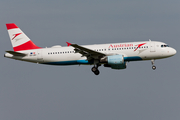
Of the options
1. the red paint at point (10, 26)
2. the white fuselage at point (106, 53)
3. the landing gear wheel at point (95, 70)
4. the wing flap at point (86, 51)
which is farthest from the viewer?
the red paint at point (10, 26)

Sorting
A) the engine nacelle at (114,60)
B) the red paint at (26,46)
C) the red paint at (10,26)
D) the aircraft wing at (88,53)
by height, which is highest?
the red paint at (10,26)

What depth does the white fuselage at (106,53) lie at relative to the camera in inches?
1998

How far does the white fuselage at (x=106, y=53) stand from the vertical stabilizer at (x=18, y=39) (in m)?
1.62

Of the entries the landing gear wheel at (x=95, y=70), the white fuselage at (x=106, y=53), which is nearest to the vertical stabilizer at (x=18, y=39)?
the white fuselage at (x=106, y=53)

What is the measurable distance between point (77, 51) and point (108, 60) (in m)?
5.18

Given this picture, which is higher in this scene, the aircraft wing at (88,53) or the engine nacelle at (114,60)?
the aircraft wing at (88,53)

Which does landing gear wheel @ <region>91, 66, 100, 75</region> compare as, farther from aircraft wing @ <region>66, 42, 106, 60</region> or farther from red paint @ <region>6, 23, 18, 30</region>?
red paint @ <region>6, 23, 18, 30</region>

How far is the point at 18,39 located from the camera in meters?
55.8

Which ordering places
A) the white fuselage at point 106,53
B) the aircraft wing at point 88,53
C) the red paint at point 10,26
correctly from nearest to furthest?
the aircraft wing at point 88,53
the white fuselage at point 106,53
the red paint at point 10,26

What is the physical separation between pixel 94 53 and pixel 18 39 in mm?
14852

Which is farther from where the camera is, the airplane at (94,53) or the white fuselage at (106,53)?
the white fuselage at (106,53)

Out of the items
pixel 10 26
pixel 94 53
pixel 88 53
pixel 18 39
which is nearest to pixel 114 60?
pixel 94 53

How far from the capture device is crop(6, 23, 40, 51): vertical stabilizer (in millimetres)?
55150

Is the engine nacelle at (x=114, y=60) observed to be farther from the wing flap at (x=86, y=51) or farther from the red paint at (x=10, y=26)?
the red paint at (x=10, y=26)
